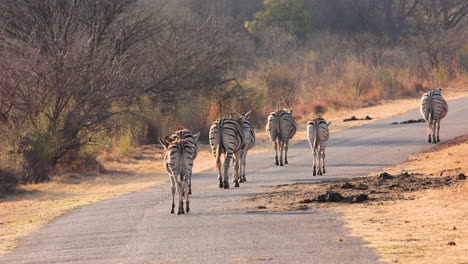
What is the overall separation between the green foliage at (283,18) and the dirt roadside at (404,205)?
4957 cm

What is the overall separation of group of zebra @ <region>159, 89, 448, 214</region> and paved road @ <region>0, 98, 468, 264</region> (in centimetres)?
43

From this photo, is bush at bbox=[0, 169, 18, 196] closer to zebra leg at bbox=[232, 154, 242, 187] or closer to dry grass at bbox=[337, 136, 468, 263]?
zebra leg at bbox=[232, 154, 242, 187]

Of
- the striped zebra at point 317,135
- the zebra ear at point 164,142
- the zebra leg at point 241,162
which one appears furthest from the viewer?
the striped zebra at point 317,135

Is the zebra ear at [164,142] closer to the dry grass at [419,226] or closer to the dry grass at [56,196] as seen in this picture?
the dry grass at [56,196]

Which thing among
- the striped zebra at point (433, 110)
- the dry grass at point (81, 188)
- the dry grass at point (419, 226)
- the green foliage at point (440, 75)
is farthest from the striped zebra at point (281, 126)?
the green foliage at point (440, 75)

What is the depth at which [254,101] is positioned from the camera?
35156 mm

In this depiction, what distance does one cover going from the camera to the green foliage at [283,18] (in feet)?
226

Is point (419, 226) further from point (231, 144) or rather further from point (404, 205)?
point (231, 144)

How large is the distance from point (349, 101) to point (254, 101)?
869cm

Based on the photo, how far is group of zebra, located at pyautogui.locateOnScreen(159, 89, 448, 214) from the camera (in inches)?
555

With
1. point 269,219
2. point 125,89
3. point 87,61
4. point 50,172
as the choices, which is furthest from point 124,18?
point 269,219

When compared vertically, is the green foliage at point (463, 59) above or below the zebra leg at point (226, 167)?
above

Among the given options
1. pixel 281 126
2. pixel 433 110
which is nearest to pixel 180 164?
pixel 281 126

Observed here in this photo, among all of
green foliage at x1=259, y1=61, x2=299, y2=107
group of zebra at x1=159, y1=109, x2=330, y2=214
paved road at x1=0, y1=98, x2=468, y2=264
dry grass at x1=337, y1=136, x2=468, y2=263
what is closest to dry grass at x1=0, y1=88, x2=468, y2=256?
paved road at x1=0, y1=98, x2=468, y2=264
